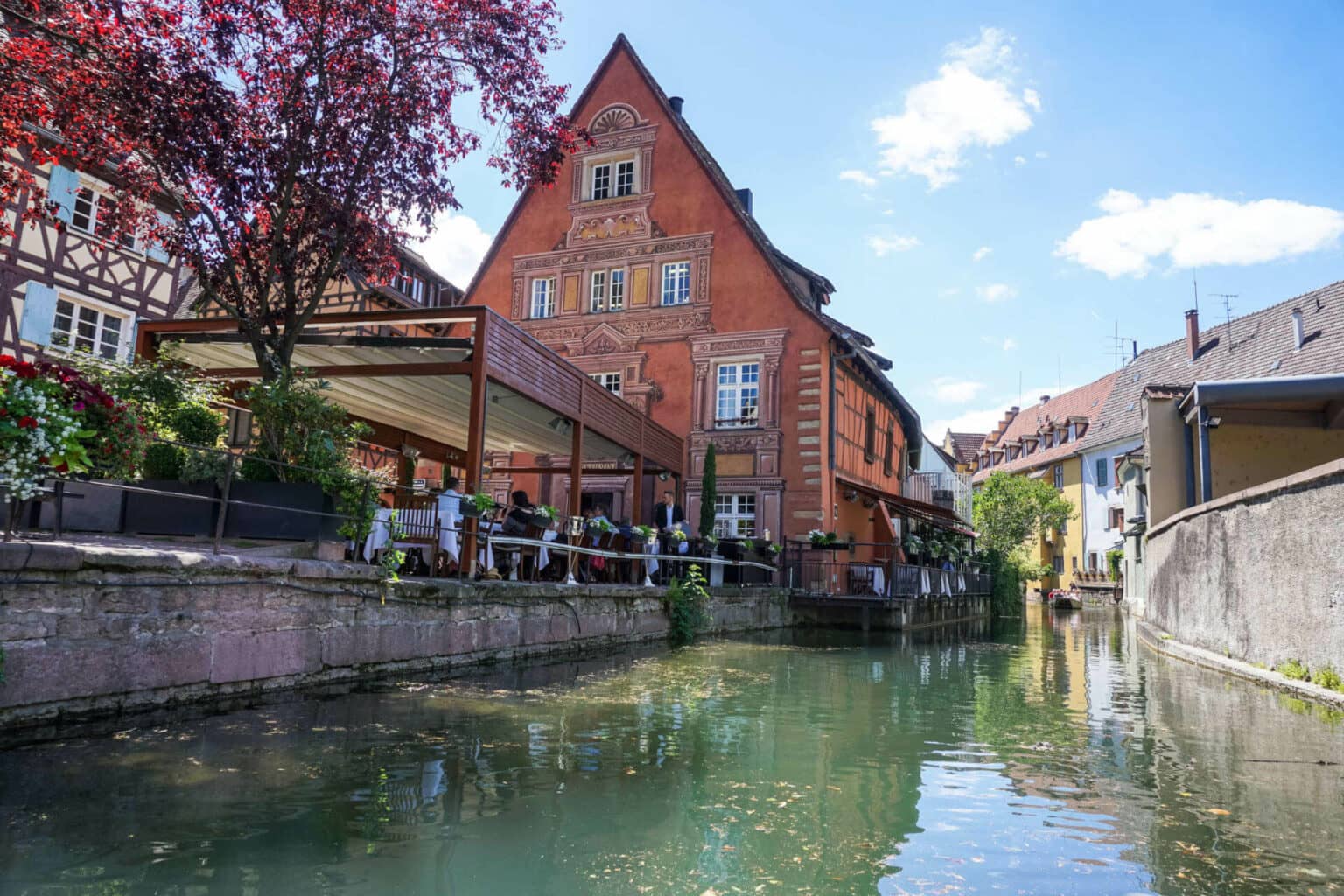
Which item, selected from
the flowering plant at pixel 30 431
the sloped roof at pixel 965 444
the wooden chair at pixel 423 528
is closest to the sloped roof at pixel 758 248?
the wooden chair at pixel 423 528

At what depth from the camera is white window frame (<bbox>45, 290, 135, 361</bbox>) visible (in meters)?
17.0

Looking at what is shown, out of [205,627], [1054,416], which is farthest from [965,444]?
[205,627]

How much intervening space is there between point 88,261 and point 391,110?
457 inches

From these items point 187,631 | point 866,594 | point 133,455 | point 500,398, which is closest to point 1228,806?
point 187,631

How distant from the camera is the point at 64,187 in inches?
674

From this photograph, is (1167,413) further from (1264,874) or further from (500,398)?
(1264,874)

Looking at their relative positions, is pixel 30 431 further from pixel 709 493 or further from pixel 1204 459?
pixel 709 493

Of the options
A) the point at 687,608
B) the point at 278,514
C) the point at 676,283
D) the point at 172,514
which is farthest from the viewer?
the point at 676,283

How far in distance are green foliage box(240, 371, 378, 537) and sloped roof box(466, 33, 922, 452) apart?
14.5 metres

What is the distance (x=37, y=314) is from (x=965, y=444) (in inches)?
2693

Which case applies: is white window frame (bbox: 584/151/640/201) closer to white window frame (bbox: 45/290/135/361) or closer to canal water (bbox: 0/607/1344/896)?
white window frame (bbox: 45/290/135/361)

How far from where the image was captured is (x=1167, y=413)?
74.6 feet

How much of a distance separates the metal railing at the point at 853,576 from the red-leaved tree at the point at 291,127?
11960 millimetres

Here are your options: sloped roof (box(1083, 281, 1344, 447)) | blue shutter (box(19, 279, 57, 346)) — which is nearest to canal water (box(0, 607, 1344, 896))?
blue shutter (box(19, 279, 57, 346))
